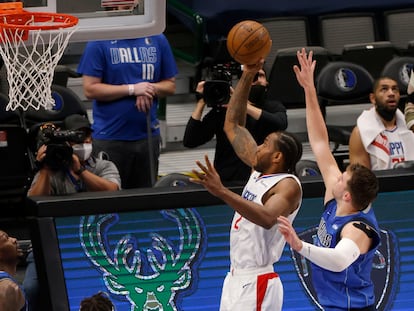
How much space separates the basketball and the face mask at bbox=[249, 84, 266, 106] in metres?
0.84

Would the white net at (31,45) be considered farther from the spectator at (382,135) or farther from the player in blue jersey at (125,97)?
the spectator at (382,135)

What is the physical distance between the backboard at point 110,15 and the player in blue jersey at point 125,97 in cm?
152

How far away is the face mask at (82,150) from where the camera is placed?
8.05 metres

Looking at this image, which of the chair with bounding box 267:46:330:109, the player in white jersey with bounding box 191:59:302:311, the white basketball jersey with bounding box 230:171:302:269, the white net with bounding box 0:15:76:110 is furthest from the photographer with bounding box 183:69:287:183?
the chair with bounding box 267:46:330:109

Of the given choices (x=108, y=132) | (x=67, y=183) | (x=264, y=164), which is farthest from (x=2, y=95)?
(x=264, y=164)

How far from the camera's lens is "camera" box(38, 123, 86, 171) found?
25.3 feet

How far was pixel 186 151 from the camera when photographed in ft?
36.9

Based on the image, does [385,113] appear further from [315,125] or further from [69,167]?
[69,167]

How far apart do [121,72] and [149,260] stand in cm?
169

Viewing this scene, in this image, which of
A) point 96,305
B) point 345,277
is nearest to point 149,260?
point 345,277

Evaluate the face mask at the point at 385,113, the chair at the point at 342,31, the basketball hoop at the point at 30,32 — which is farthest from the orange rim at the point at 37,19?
the chair at the point at 342,31

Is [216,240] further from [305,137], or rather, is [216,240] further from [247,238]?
[305,137]

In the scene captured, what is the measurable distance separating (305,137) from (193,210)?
3825mm

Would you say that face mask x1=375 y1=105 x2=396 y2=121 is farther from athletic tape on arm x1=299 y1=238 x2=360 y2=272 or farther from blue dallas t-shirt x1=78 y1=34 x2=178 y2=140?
athletic tape on arm x1=299 y1=238 x2=360 y2=272
